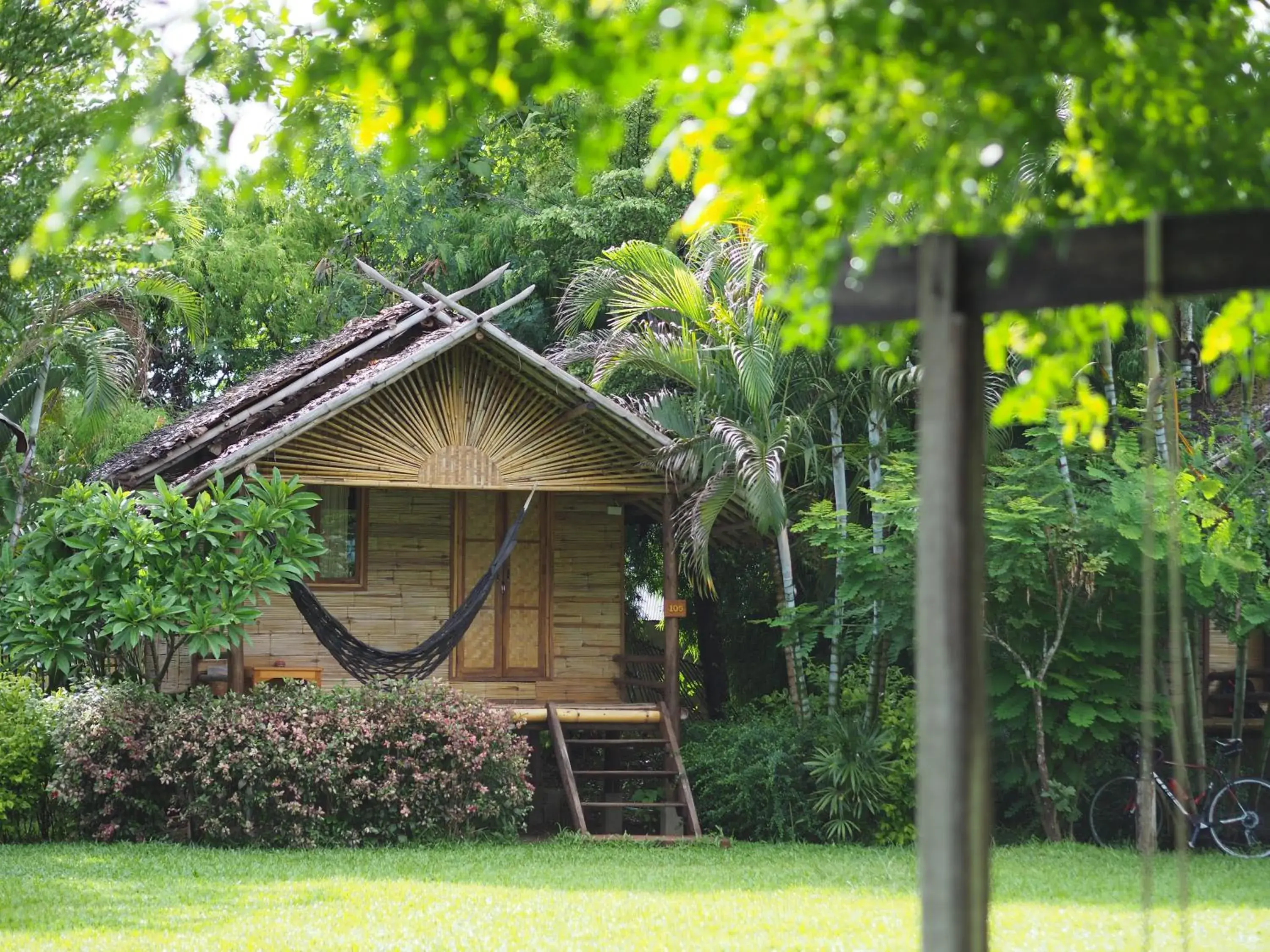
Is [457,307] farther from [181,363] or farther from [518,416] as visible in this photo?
[181,363]

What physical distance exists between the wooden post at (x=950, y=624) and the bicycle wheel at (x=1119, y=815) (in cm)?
1017

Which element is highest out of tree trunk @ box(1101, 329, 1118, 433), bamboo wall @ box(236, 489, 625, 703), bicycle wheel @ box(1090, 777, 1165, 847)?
tree trunk @ box(1101, 329, 1118, 433)

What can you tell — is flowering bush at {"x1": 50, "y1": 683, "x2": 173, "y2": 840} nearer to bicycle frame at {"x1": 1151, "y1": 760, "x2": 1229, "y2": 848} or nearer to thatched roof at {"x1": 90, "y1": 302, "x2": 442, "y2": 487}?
thatched roof at {"x1": 90, "y1": 302, "x2": 442, "y2": 487}

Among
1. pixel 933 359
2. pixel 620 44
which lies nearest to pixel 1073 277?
pixel 933 359

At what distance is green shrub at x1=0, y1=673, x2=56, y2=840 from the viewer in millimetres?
11516

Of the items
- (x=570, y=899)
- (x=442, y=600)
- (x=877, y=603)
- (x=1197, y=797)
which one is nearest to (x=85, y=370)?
(x=442, y=600)

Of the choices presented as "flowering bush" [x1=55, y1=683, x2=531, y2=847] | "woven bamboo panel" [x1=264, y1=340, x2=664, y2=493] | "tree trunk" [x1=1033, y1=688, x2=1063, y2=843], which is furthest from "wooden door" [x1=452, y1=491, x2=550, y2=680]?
"tree trunk" [x1=1033, y1=688, x2=1063, y2=843]

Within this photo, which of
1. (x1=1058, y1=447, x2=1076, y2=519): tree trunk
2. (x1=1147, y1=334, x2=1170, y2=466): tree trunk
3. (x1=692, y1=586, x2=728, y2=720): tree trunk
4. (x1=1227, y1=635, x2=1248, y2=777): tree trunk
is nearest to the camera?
(x1=1147, y1=334, x2=1170, y2=466): tree trunk

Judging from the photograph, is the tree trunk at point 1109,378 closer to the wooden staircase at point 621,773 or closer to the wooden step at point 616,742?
the wooden staircase at point 621,773

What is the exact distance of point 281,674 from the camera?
41.4 ft

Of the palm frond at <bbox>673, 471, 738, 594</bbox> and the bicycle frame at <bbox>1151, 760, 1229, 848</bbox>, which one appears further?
the palm frond at <bbox>673, 471, 738, 594</bbox>

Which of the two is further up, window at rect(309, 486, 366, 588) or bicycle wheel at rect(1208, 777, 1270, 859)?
→ window at rect(309, 486, 366, 588)

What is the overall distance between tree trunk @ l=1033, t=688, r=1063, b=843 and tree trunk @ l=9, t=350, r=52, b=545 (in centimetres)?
1081

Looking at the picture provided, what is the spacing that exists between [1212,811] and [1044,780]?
129cm
